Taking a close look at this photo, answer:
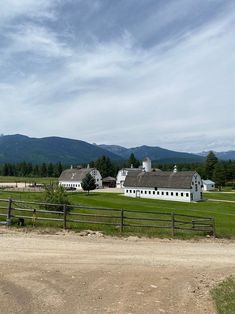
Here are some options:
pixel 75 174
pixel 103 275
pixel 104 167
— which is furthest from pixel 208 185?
pixel 103 275

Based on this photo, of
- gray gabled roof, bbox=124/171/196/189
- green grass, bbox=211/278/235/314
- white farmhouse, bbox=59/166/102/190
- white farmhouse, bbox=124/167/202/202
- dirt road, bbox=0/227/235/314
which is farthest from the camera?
white farmhouse, bbox=59/166/102/190

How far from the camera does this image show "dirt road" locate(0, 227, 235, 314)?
10.3 metres

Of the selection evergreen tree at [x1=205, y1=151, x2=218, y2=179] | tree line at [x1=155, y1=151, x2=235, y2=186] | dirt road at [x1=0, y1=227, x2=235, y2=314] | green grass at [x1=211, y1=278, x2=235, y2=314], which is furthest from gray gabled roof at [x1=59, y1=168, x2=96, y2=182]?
green grass at [x1=211, y1=278, x2=235, y2=314]

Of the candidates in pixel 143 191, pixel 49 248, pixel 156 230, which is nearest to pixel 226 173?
pixel 143 191

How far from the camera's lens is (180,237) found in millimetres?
23766

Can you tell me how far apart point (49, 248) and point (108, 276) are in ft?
15.2

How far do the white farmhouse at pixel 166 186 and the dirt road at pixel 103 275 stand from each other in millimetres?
71151

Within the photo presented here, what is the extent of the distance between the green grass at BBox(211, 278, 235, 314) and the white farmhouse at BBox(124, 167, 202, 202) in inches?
3031

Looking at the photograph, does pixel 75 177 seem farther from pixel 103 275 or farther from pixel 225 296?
pixel 225 296

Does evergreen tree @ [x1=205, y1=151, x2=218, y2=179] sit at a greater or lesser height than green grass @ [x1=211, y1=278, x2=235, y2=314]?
greater

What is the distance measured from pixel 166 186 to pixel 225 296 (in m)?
83.4

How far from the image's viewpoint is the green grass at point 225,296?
10484 mm

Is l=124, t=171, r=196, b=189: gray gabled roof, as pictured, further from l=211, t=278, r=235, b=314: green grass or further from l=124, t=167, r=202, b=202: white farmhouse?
l=211, t=278, r=235, b=314: green grass

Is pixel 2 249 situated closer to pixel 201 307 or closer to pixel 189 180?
pixel 201 307
